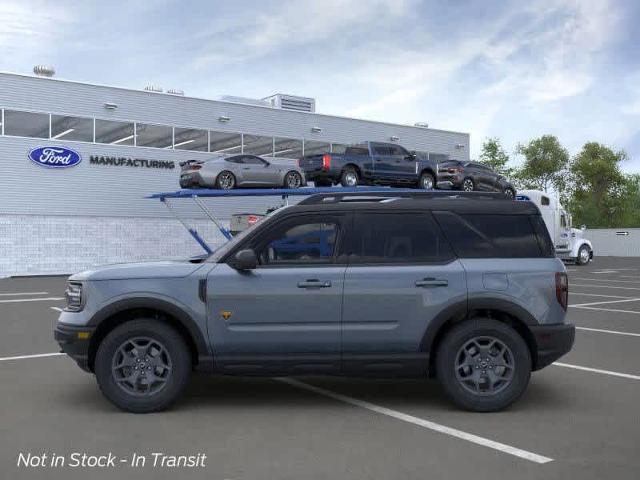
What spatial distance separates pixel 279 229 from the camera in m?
6.34

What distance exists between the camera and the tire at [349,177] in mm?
21969

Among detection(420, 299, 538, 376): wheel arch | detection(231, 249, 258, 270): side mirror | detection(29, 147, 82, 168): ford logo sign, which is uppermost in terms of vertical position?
detection(29, 147, 82, 168): ford logo sign

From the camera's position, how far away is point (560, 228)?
31797mm

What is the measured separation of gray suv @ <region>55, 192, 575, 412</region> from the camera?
6078mm

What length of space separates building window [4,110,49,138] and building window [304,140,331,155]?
40.4 feet

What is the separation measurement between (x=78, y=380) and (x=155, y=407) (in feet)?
6.01

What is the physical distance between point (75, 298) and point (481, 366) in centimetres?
348

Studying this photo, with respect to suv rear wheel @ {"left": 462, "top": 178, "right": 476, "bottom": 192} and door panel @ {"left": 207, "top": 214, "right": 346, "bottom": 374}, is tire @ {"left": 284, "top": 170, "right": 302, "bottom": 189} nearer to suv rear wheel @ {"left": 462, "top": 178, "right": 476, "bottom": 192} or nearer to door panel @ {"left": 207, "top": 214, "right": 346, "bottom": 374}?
suv rear wheel @ {"left": 462, "top": 178, "right": 476, "bottom": 192}

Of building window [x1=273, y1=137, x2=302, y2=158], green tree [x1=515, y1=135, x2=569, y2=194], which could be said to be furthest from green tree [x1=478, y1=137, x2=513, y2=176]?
building window [x1=273, y1=137, x2=302, y2=158]

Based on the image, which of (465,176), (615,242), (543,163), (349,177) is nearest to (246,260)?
(349,177)

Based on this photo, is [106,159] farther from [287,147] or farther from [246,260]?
[246,260]

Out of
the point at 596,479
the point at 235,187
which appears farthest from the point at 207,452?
the point at 235,187

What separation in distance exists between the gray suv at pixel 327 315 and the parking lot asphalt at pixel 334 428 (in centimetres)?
37

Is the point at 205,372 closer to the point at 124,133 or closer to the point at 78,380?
the point at 78,380
